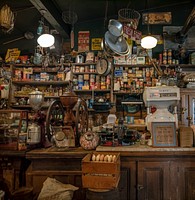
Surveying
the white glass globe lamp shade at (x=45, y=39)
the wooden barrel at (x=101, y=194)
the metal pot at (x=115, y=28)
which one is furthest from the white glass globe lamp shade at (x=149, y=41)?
the wooden barrel at (x=101, y=194)

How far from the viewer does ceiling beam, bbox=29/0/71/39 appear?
382 cm

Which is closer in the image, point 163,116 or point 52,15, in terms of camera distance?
point 163,116

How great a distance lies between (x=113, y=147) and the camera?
2502 mm

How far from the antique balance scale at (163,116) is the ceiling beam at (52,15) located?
7.55ft

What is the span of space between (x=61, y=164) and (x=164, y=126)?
3.80ft

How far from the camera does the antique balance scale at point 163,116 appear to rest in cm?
254

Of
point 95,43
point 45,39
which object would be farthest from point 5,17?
point 95,43

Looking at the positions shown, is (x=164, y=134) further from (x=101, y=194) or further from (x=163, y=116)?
(x=101, y=194)

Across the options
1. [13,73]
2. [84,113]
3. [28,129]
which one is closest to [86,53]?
[13,73]

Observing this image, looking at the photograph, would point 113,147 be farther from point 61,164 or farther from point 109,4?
point 109,4

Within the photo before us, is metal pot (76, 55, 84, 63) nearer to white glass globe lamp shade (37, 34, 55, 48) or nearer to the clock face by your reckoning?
the clock face

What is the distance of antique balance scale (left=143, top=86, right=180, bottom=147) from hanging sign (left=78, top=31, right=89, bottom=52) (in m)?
3.29

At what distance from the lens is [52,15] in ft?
14.1

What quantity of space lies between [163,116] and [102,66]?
281 cm
